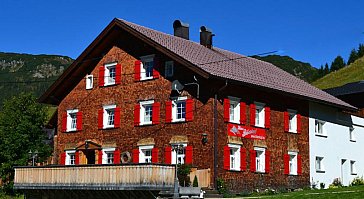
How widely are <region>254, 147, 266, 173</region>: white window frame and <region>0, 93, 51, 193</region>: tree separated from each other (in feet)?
52.1

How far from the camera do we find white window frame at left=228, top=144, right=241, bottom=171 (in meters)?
33.7

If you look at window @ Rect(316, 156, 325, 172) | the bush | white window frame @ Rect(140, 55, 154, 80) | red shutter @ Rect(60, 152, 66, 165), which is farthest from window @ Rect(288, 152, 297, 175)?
red shutter @ Rect(60, 152, 66, 165)

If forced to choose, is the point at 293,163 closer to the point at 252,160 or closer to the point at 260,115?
the point at 260,115

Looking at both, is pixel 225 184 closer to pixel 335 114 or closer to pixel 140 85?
pixel 140 85

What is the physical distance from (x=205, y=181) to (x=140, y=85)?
7438 mm

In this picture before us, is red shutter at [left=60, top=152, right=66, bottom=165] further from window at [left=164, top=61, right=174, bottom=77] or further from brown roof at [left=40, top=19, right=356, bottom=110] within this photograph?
window at [left=164, top=61, right=174, bottom=77]

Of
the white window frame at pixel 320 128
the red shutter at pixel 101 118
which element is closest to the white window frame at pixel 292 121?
the white window frame at pixel 320 128

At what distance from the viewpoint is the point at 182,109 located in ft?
113

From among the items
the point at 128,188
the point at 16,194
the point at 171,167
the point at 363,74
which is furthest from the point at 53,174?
the point at 363,74

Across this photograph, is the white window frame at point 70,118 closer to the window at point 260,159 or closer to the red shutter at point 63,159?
the red shutter at point 63,159

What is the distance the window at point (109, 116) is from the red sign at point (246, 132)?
26.0 feet

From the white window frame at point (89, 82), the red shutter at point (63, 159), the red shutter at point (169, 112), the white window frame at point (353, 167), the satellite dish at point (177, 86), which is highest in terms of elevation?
the white window frame at point (89, 82)

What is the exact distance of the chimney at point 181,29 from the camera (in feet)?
134

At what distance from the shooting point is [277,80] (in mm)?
38969
